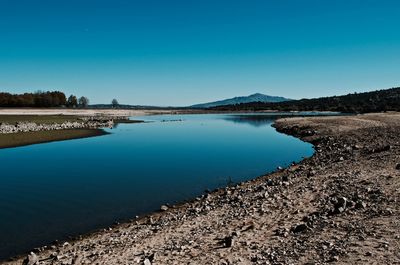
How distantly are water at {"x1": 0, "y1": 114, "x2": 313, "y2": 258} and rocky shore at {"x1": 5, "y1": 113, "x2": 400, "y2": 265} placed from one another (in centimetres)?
194

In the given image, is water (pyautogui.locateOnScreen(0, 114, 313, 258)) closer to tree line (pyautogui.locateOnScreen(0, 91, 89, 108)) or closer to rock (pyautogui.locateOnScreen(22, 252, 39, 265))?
rock (pyautogui.locateOnScreen(22, 252, 39, 265))

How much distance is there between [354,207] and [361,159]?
38.7ft

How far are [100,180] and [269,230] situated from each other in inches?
619

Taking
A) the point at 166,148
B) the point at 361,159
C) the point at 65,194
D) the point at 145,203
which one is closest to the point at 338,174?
the point at 361,159

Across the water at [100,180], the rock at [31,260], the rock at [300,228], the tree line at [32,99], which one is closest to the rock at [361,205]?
the rock at [300,228]

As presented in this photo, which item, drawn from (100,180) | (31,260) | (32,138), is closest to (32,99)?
(32,138)

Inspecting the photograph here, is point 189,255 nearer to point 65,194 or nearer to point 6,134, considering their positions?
point 65,194

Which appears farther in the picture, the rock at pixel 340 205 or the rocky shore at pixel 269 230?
the rock at pixel 340 205

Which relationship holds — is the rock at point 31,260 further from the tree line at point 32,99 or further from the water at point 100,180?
the tree line at point 32,99

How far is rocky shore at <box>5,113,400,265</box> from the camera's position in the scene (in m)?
10.8

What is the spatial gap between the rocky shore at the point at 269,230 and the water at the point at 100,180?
6.36 ft

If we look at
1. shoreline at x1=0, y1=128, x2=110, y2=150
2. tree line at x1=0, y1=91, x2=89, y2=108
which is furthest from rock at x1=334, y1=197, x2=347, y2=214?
tree line at x1=0, y1=91, x2=89, y2=108

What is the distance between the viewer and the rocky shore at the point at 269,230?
1082 centimetres

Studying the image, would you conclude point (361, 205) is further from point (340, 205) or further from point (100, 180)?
point (100, 180)
